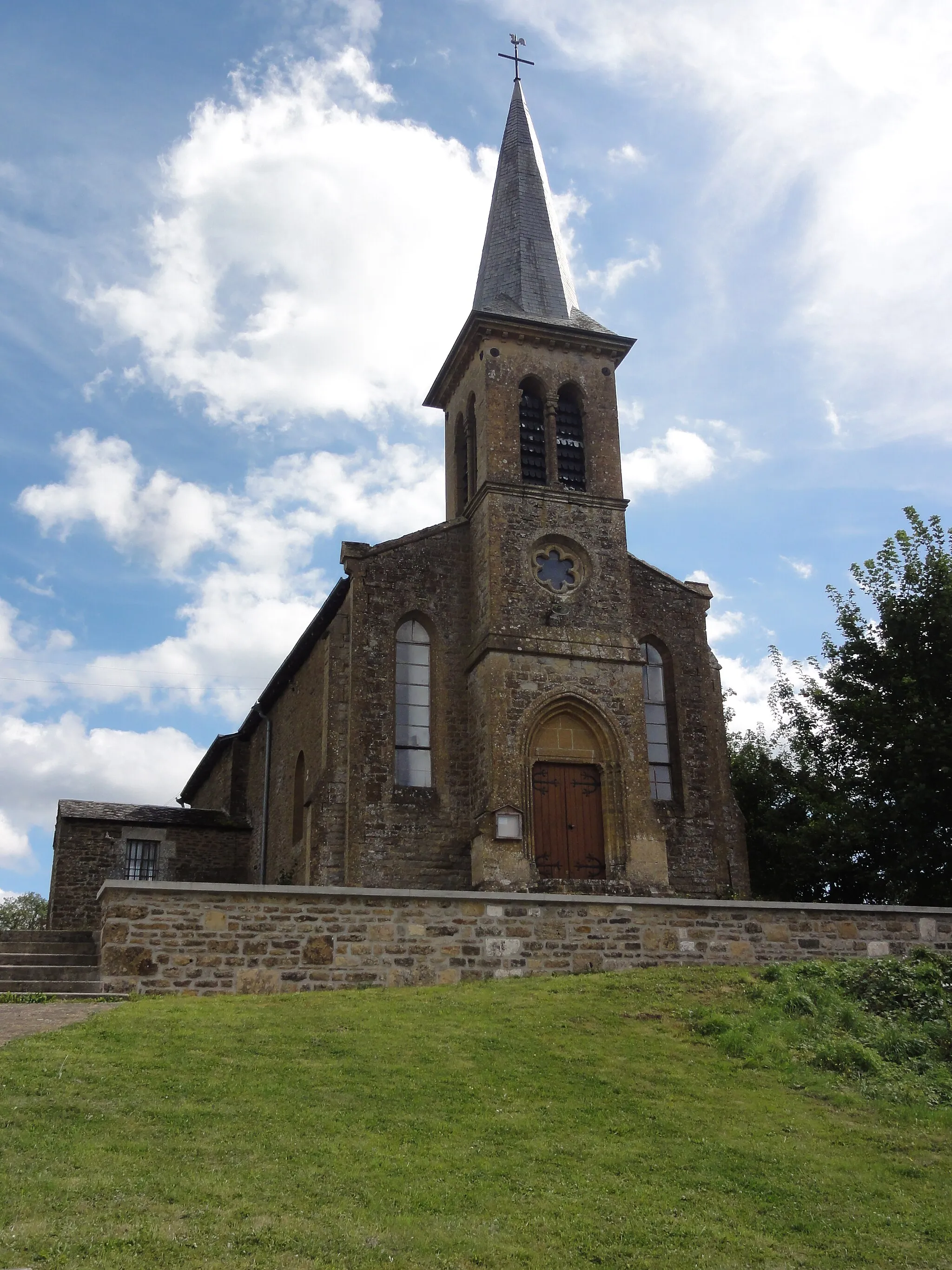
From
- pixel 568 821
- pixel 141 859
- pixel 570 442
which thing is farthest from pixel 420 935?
pixel 141 859

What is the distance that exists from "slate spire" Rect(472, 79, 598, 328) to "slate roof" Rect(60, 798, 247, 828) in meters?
15.3

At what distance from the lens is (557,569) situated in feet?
81.6

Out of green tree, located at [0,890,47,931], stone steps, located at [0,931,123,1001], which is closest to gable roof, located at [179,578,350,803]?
stone steps, located at [0,931,123,1001]

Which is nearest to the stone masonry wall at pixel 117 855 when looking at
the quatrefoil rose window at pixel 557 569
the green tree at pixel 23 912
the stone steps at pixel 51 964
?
the quatrefoil rose window at pixel 557 569

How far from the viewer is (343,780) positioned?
22859 millimetres

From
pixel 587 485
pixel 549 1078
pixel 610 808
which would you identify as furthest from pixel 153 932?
pixel 587 485

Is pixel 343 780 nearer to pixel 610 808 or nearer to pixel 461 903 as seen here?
pixel 610 808

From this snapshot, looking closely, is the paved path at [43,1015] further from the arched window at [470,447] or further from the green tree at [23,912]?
the green tree at [23,912]

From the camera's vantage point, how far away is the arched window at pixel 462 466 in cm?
2734

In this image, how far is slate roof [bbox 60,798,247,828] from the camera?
29.8 metres

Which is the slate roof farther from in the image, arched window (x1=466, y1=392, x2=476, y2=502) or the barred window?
arched window (x1=466, y1=392, x2=476, y2=502)

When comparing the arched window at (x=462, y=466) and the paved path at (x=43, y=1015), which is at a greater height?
the arched window at (x=462, y=466)

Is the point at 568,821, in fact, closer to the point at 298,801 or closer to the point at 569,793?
the point at 569,793

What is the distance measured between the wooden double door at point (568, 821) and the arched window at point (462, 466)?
23.6 feet
